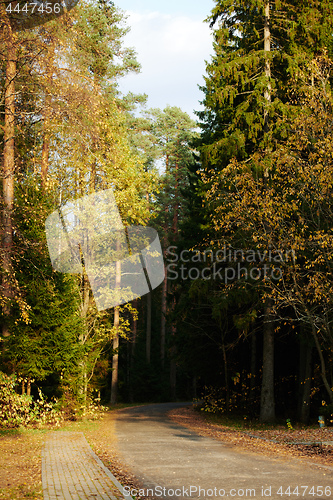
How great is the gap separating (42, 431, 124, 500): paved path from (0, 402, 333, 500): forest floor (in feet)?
0.59

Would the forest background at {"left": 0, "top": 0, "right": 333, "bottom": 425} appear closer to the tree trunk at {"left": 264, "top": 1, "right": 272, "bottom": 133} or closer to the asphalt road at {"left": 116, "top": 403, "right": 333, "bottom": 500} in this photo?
the tree trunk at {"left": 264, "top": 1, "right": 272, "bottom": 133}

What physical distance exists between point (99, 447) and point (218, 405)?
485 inches

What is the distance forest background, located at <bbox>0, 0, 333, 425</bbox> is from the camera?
12227 millimetres

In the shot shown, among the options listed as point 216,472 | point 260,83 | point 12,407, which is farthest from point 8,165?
point 260,83

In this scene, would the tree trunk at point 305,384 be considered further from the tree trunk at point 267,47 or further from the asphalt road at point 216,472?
the tree trunk at point 267,47

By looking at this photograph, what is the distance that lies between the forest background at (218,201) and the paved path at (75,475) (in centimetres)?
341

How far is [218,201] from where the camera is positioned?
53.7ft

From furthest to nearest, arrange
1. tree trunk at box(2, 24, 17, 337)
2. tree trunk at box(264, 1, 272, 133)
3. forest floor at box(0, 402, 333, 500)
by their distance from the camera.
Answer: tree trunk at box(264, 1, 272, 133)
tree trunk at box(2, 24, 17, 337)
forest floor at box(0, 402, 333, 500)

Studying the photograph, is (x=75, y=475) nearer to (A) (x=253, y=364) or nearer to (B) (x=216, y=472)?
(B) (x=216, y=472)

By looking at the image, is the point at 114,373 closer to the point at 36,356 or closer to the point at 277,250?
the point at 36,356

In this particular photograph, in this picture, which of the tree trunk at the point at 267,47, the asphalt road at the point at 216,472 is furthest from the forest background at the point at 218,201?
the asphalt road at the point at 216,472

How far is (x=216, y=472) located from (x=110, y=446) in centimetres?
408

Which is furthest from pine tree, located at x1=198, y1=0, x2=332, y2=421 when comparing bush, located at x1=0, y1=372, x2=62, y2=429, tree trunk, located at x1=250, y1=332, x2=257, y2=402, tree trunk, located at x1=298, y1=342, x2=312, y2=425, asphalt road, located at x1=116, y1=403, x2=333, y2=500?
bush, located at x1=0, y1=372, x2=62, y2=429

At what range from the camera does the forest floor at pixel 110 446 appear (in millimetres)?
7586
